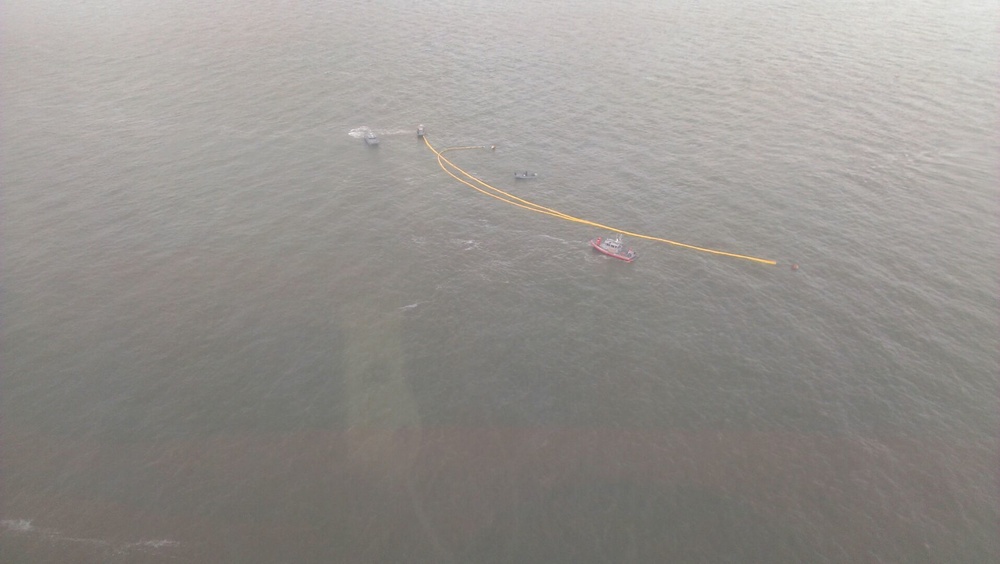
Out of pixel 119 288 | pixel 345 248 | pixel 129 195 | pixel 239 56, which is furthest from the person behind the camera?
pixel 239 56

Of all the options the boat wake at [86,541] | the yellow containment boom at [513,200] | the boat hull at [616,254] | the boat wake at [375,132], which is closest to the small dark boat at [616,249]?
the boat hull at [616,254]

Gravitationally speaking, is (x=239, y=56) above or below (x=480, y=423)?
above

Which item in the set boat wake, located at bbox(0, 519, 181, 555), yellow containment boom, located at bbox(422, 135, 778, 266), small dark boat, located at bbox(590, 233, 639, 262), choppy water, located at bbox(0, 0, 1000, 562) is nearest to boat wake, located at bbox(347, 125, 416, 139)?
choppy water, located at bbox(0, 0, 1000, 562)

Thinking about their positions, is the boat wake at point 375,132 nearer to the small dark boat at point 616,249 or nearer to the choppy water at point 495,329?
the choppy water at point 495,329

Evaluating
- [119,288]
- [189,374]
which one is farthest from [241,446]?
[119,288]

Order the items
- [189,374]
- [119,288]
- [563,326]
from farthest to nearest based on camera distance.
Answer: [119,288], [563,326], [189,374]

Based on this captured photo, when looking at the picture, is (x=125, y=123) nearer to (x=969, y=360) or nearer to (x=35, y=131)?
(x=35, y=131)

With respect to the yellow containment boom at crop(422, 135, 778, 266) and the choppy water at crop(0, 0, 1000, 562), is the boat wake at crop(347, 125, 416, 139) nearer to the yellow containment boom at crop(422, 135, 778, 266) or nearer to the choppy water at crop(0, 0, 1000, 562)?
the choppy water at crop(0, 0, 1000, 562)
